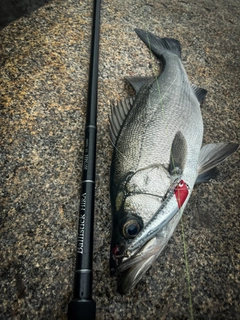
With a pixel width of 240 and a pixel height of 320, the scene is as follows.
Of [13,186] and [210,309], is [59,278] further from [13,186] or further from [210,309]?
[210,309]

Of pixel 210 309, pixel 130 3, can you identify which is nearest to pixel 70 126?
pixel 210 309

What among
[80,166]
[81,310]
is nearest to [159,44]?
[80,166]

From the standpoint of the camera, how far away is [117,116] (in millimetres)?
1847

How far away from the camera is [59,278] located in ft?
4.91

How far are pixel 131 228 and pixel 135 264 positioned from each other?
0.16m

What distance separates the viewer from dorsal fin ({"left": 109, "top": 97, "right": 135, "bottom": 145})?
5.86 feet

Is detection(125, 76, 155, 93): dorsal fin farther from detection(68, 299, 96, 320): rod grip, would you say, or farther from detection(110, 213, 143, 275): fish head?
detection(68, 299, 96, 320): rod grip

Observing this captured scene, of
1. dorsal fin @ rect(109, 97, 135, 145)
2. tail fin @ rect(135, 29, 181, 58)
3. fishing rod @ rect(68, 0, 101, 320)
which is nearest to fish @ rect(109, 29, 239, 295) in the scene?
dorsal fin @ rect(109, 97, 135, 145)

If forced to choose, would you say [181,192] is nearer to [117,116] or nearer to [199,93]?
[117,116]

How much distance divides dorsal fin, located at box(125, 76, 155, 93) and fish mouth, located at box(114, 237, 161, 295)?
1.17 meters

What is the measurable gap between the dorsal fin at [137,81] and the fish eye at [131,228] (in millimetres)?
1071

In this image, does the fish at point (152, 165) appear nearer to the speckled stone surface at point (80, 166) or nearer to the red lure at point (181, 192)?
the red lure at point (181, 192)

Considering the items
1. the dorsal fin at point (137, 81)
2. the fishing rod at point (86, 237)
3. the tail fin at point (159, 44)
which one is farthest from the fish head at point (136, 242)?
the tail fin at point (159, 44)

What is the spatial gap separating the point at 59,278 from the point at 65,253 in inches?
5.1
